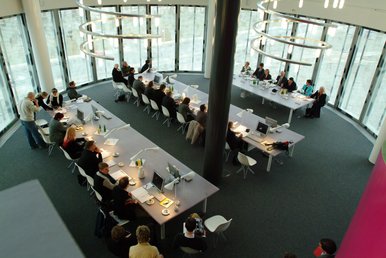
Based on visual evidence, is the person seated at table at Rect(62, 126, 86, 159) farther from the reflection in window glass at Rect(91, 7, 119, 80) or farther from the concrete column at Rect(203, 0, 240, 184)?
the reflection in window glass at Rect(91, 7, 119, 80)

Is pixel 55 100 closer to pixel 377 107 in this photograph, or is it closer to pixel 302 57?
pixel 302 57

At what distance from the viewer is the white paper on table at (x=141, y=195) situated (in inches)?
244

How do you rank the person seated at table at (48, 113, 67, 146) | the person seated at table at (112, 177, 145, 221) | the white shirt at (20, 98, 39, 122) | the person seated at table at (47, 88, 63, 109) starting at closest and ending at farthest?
the person seated at table at (112, 177, 145, 221) → the person seated at table at (48, 113, 67, 146) → the white shirt at (20, 98, 39, 122) → the person seated at table at (47, 88, 63, 109)

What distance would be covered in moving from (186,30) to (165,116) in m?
5.81

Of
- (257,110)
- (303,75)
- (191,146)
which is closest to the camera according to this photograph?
(191,146)

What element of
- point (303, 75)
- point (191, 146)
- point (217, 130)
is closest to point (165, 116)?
point (191, 146)

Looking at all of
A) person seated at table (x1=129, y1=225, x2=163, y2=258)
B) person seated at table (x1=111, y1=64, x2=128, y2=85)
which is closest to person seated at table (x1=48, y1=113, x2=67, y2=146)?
person seated at table (x1=111, y1=64, x2=128, y2=85)

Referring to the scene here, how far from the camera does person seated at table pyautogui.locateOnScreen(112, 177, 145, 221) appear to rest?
19.3 ft

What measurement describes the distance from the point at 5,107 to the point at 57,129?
3.47 meters

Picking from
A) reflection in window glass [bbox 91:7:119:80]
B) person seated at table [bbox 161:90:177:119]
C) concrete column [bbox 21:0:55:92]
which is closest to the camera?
concrete column [bbox 21:0:55:92]

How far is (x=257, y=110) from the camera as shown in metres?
12.4

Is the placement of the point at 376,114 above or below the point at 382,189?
below

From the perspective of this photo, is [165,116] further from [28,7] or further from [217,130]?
[28,7]

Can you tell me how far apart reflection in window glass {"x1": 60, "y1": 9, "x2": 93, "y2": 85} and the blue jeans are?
4.35 metres
